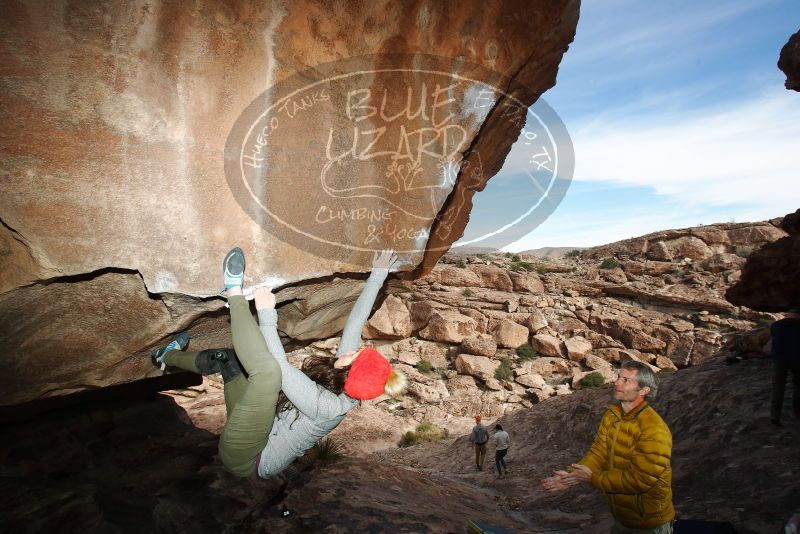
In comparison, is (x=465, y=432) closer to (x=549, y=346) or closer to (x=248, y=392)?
(x=549, y=346)

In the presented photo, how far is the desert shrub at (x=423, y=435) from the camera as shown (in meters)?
15.3

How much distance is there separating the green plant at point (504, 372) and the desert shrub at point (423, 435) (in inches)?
228

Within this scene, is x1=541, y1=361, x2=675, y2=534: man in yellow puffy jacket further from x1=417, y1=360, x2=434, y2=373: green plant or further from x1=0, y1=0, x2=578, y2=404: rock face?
x1=417, y1=360, x2=434, y2=373: green plant

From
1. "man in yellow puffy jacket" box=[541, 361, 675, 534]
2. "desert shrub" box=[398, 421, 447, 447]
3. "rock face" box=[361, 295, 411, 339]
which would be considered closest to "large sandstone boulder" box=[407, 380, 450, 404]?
"desert shrub" box=[398, 421, 447, 447]

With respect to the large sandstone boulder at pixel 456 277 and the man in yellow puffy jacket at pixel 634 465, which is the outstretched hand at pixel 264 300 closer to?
the man in yellow puffy jacket at pixel 634 465

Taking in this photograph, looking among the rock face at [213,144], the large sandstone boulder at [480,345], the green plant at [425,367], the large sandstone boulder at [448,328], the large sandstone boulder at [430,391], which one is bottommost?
the large sandstone boulder at [430,391]

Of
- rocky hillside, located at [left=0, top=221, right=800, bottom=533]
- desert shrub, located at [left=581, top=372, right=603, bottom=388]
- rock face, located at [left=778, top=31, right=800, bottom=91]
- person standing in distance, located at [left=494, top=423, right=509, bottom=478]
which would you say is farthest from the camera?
desert shrub, located at [left=581, top=372, right=603, bottom=388]

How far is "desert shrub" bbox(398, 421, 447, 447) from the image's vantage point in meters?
15.3

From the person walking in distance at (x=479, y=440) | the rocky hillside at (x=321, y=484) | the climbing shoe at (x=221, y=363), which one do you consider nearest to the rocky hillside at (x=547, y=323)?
the person walking in distance at (x=479, y=440)

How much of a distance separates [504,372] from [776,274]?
1341 cm

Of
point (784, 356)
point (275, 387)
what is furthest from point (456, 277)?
point (275, 387)

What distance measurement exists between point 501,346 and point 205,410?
16.3m

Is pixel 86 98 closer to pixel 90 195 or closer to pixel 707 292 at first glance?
pixel 90 195

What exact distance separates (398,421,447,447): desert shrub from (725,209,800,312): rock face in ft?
35.5
